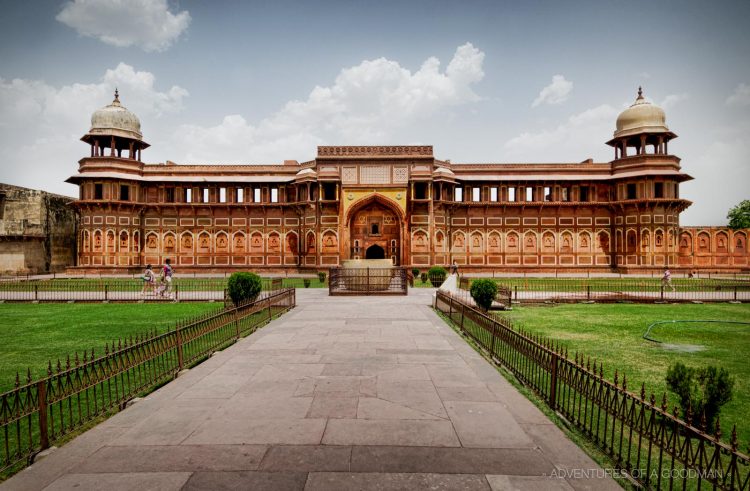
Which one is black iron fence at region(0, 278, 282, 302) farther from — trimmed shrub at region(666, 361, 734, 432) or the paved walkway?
trimmed shrub at region(666, 361, 734, 432)

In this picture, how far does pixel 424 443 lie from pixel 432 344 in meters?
4.11

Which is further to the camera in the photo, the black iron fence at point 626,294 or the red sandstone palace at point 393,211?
the red sandstone palace at point 393,211

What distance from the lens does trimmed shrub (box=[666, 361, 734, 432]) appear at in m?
3.95

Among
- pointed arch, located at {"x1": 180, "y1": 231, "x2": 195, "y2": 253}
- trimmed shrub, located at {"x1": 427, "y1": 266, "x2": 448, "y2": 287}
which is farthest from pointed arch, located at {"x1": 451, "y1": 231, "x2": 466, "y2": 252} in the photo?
pointed arch, located at {"x1": 180, "y1": 231, "x2": 195, "y2": 253}

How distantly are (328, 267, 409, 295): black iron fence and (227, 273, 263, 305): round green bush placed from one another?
5.10m

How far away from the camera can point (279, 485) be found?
10.2 feet

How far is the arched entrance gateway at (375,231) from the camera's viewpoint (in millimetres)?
30500

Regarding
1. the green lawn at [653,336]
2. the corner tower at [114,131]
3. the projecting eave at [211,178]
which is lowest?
the green lawn at [653,336]

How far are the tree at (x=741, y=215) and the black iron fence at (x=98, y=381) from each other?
47.5m

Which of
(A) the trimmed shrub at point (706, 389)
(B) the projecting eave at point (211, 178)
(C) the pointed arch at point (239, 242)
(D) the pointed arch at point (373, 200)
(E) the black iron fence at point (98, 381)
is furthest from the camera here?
(C) the pointed arch at point (239, 242)

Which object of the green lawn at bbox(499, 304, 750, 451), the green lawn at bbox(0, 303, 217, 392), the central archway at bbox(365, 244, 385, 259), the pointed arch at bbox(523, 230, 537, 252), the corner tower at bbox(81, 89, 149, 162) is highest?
the corner tower at bbox(81, 89, 149, 162)

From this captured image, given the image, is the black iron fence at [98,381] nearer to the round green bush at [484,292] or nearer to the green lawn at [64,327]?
the green lawn at [64,327]

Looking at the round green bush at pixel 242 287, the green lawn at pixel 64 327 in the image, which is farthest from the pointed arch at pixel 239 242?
the round green bush at pixel 242 287

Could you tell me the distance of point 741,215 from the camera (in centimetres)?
3919
